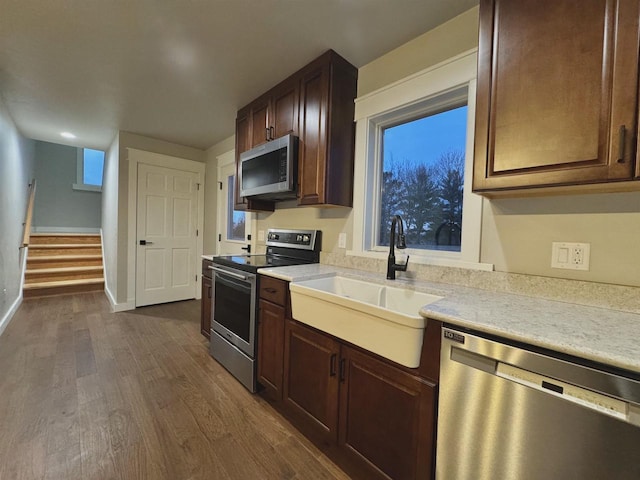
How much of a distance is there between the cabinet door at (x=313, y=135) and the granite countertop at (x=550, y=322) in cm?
107

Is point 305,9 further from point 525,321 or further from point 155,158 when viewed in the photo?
point 155,158

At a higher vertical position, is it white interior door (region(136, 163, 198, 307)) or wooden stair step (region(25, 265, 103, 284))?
white interior door (region(136, 163, 198, 307))

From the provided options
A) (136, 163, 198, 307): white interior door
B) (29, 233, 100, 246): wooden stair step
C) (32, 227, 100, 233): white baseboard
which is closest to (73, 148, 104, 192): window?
(32, 227, 100, 233): white baseboard

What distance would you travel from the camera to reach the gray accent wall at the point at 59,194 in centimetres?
571

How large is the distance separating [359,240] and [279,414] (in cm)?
126

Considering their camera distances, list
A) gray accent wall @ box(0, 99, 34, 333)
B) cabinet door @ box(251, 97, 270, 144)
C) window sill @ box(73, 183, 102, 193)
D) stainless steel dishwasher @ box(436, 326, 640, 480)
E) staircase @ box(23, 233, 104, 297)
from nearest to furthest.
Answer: stainless steel dishwasher @ box(436, 326, 640, 480) < cabinet door @ box(251, 97, 270, 144) < gray accent wall @ box(0, 99, 34, 333) < staircase @ box(23, 233, 104, 297) < window sill @ box(73, 183, 102, 193)

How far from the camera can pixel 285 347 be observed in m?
1.67

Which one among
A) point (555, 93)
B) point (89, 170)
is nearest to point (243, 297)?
point (555, 93)

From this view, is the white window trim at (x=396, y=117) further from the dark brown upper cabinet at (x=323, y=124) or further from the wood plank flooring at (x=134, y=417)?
the wood plank flooring at (x=134, y=417)

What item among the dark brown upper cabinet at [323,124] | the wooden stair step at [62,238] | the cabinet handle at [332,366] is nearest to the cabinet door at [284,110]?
the dark brown upper cabinet at [323,124]

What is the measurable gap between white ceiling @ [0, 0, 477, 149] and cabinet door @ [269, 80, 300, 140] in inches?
4.1

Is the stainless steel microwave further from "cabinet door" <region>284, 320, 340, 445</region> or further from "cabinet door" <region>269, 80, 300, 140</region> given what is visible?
"cabinet door" <region>284, 320, 340, 445</region>

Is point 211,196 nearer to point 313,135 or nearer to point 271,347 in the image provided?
point 313,135

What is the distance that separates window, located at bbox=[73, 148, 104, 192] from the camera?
20.1 ft
